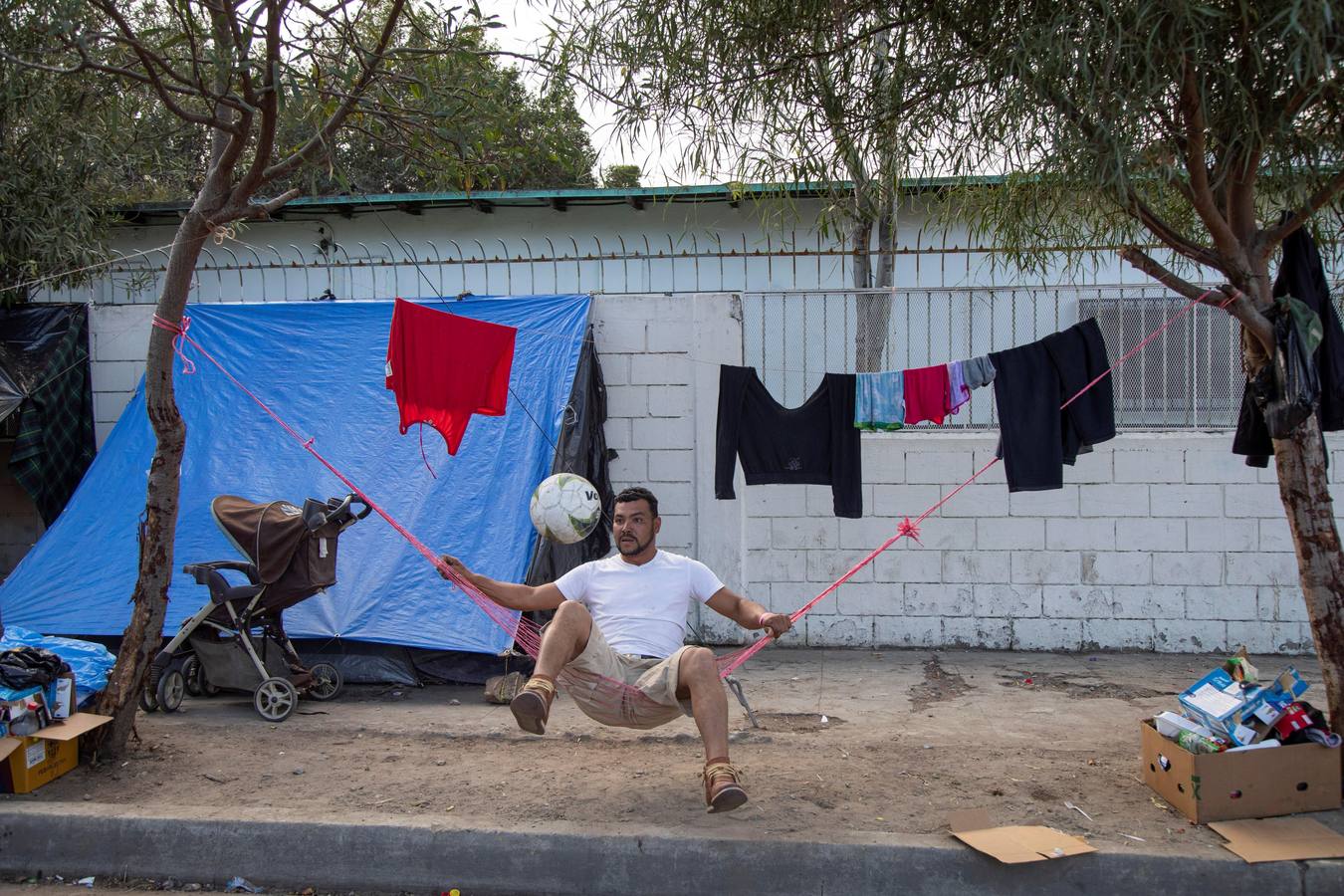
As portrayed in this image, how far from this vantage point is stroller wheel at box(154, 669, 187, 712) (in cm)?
594

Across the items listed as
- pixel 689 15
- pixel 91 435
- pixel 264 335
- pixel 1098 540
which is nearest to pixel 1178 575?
pixel 1098 540

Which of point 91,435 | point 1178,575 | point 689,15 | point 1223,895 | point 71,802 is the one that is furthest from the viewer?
point 91,435

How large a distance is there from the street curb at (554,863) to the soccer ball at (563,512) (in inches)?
64.3

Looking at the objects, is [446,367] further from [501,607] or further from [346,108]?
[346,108]

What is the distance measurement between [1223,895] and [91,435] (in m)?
7.82

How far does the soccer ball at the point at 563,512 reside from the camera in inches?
210

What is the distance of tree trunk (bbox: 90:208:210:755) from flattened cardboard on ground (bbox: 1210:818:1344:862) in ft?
15.5

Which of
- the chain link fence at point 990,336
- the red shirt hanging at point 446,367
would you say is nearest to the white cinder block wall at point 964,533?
the chain link fence at point 990,336

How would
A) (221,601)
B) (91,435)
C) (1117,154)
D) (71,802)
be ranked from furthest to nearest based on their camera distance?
(91,435)
(221,601)
(71,802)
(1117,154)

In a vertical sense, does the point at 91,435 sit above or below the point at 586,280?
below

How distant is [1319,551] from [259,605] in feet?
17.5

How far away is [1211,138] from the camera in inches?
181

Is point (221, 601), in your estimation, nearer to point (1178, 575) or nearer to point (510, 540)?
point (510, 540)

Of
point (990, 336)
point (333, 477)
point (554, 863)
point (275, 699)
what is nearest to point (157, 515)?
point (275, 699)
